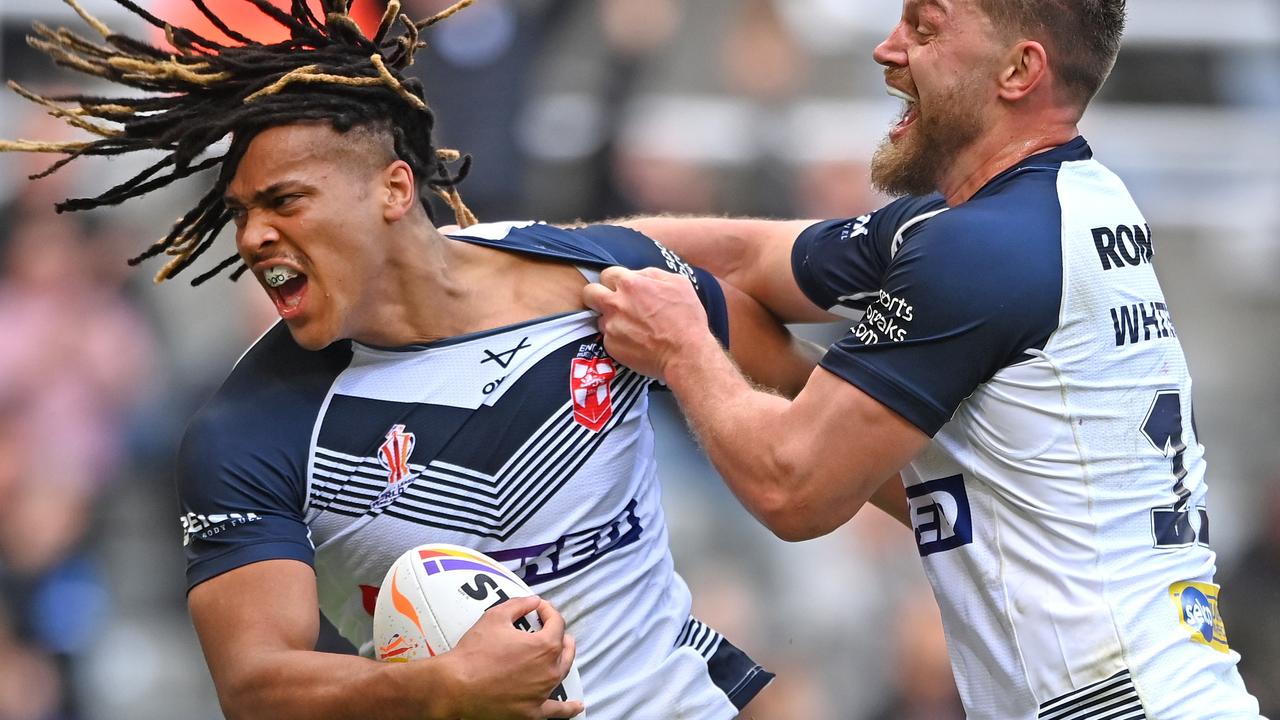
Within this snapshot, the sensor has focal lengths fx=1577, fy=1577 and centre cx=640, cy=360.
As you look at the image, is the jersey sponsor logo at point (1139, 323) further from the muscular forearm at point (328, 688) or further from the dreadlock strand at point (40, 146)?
the dreadlock strand at point (40, 146)

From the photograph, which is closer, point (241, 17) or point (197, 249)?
point (197, 249)

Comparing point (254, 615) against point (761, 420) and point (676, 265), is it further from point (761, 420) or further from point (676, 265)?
point (676, 265)

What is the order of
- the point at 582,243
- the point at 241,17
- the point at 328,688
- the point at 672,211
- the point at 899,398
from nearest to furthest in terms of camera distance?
the point at 328,688, the point at 899,398, the point at 582,243, the point at 241,17, the point at 672,211

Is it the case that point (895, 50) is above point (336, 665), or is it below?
above

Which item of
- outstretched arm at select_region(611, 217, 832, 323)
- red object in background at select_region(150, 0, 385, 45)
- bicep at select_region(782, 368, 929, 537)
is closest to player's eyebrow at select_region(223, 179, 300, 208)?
outstretched arm at select_region(611, 217, 832, 323)

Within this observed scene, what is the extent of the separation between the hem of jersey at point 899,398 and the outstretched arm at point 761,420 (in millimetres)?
16

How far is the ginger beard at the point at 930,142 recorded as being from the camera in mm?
3762

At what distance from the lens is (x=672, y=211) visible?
7953 millimetres

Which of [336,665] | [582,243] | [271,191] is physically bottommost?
[336,665]

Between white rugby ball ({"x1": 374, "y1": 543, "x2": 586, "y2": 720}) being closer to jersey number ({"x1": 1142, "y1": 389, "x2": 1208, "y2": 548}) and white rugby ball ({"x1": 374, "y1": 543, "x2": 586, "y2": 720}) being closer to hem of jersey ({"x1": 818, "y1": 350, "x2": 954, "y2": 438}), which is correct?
hem of jersey ({"x1": 818, "y1": 350, "x2": 954, "y2": 438})

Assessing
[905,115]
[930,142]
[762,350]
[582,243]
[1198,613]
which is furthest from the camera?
[762,350]

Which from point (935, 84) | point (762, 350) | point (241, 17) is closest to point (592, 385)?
point (762, 350)

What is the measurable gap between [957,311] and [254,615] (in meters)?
1.66

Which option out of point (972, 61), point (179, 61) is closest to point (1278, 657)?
point (972, 61)
